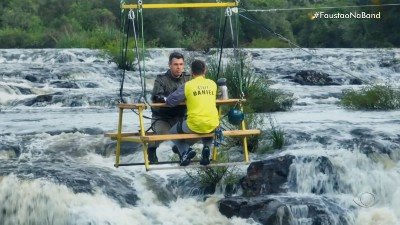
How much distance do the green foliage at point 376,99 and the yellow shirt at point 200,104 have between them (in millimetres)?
12750

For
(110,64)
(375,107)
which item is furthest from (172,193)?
(110,64)

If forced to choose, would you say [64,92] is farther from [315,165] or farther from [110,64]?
[315,165]

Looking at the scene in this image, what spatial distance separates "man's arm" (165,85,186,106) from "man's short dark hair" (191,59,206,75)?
0.27 meters

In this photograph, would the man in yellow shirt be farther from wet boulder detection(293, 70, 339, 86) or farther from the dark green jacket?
wet boulder detection(293, 70, 339, 86)

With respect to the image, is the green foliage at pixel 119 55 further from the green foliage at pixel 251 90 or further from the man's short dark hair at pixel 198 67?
the man's short dark hair at pixel 198 67

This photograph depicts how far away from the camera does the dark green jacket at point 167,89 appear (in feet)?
40.9

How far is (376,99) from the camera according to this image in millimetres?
24297

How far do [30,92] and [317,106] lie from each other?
8.29 m

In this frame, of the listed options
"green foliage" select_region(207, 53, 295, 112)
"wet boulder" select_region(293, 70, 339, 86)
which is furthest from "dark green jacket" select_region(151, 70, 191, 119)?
"wet boulder" select_region(293, 70, 339, 86)

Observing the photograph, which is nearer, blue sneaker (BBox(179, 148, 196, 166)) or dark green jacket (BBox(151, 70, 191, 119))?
blue sneaker (BBox(179, 148, 196, 166))

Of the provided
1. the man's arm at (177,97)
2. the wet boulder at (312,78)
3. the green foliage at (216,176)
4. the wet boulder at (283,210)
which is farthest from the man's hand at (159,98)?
the wet boulder at (312,78)

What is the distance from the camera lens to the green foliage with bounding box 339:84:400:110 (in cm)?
2419


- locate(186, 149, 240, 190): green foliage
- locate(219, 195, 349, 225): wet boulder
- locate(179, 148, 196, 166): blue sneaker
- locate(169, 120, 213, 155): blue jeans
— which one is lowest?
locate(219, 195, 349, 225): wet boulder

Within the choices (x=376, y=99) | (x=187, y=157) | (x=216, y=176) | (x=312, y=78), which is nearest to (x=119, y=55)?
(x=312, y=78)
